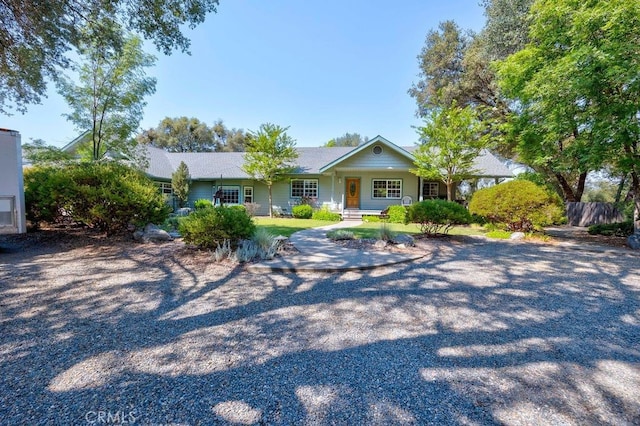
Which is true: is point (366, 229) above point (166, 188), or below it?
below

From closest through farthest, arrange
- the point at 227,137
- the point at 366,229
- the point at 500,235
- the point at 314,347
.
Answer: the point at 314,347
the point at 500,235
the point at 366,229
the point at 227,137

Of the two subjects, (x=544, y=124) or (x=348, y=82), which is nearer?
(x=544, y=124)

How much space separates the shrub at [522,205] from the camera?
9.31m

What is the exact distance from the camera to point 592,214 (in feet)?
53.2

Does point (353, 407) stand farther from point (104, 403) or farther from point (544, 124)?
point (544, 124)

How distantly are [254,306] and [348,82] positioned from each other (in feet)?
56.4

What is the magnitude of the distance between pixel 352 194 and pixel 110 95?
12.9 meters

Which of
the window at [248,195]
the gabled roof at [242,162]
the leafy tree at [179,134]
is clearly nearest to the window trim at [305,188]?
the gabled roof at [242,162]

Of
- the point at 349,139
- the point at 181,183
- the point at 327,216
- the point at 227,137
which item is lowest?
the point at 327,216

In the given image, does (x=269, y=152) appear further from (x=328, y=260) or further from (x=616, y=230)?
(x=616, y=230)

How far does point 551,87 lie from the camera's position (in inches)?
326

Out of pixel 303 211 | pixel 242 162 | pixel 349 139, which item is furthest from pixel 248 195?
pixel 349 139

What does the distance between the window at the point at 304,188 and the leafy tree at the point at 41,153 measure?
37.6 ft

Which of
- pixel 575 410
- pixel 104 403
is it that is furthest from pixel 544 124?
pixel 104 403
